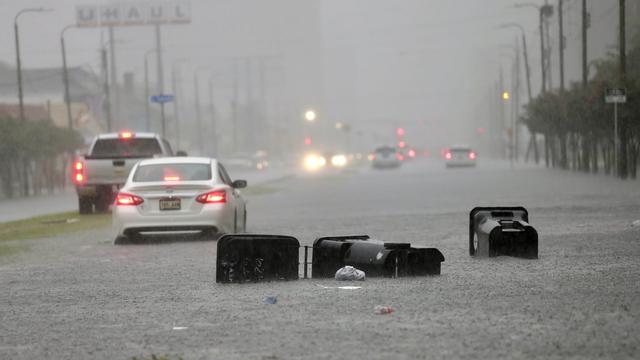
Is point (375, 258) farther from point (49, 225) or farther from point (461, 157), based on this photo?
point (461, 157)

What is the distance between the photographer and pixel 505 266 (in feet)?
54.3

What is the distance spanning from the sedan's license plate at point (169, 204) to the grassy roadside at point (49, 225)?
5.14 m

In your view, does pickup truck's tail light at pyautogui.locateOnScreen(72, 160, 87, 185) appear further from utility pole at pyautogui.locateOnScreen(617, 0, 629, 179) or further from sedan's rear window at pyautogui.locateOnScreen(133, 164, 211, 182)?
utility pole at pyautogui.locateOnScreen(617, 0, 629, 179)

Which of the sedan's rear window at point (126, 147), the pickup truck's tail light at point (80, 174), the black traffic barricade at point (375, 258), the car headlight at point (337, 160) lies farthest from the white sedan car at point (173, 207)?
the car headlight at point (337, 160)

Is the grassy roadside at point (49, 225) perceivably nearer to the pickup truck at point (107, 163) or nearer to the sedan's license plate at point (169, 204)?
the pickup truck at point (107, 163)

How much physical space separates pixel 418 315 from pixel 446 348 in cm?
189

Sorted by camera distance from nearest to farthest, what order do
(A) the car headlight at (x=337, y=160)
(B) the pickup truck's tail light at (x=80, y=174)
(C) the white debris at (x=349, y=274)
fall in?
(C) the white debris at (x=349, y=274), (B) the pickup truck's tail light at (x=80, y=174), (A) the car headlight at (x=337, y=160)

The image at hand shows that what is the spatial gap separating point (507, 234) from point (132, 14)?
393ft

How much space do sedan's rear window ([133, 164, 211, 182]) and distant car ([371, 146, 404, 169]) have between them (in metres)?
80.9

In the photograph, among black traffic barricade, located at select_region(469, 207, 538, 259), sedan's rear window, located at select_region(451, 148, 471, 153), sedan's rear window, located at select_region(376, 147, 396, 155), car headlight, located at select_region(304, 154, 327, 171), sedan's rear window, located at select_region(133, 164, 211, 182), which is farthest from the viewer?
car headlight, located at select_region(304, 154, 327, 171)

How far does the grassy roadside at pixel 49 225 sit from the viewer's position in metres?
28.4

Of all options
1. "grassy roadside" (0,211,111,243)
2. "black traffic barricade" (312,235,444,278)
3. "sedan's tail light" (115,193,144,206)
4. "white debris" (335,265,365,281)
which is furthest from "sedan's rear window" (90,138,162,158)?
"white debris" (335,265,365,281)

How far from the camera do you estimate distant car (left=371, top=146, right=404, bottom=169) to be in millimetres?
105500

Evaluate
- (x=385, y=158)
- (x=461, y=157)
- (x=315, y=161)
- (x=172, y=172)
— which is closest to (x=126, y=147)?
(x=172, y=172)
